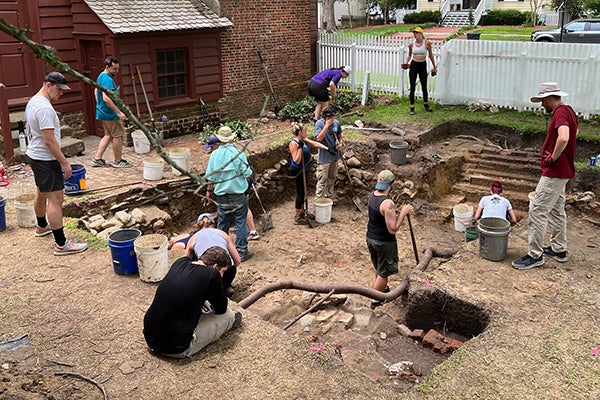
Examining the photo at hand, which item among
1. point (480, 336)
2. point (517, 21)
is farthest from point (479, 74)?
point (517, 21)

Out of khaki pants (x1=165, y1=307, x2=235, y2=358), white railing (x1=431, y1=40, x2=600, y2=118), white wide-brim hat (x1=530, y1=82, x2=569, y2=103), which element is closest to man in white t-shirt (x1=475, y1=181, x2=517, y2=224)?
white wide-brim hat (x1=530, y1=82, x2=569, y2=103)

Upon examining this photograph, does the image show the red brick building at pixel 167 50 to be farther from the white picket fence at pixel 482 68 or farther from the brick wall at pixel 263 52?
the white picket fence at pixel 482 68

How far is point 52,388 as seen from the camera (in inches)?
205

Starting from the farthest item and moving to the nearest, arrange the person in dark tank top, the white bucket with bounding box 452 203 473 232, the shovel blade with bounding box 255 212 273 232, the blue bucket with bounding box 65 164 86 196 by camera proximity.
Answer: the shovel blade with bounding box 255 212 273 232
the white bucket with bounding box 452 203 473 232
the blue bucket with bounding box 65 164 86 196
the person in dark tank top

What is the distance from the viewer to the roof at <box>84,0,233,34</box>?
12516mm

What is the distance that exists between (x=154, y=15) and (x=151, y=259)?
814 cm

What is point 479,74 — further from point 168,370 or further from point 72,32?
point 168,370

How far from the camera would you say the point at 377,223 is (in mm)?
8148

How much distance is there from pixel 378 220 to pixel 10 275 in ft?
15.8

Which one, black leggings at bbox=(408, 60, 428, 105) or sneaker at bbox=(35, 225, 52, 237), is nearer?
sneaker at bbox=(35, 225, 52, 237)

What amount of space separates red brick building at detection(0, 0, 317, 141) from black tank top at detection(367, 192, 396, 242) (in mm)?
6989

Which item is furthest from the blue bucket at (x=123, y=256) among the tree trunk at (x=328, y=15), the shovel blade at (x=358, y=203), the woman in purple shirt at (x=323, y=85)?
the tree trunk at (x=328, y=15)

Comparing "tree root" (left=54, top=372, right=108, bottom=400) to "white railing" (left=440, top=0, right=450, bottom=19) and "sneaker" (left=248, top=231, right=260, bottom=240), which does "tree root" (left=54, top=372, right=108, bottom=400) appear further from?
"white railing" (left=440, top=0, right=450, bottom=19)

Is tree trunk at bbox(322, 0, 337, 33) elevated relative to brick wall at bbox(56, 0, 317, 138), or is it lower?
elevated
